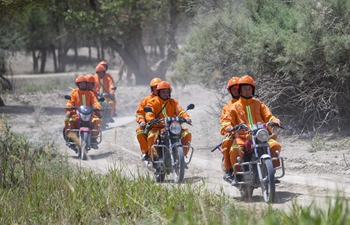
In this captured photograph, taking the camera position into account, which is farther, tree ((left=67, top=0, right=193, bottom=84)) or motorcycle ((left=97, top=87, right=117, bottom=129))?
tree ((left=67, top=0, right=193, bottom=84))

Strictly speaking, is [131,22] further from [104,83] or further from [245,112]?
[245,112]

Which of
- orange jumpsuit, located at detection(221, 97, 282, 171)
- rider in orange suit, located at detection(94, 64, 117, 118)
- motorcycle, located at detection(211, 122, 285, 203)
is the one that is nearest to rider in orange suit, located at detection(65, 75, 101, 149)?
rider in orange suit, located at detection(94, 64, 117, 118)

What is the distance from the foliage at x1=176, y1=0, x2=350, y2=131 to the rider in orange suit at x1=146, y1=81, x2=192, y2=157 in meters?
2.24

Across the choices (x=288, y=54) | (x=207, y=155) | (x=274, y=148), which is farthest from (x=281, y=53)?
(x=274, y=148)

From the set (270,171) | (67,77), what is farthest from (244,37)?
(67,77)

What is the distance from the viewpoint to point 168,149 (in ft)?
39.0

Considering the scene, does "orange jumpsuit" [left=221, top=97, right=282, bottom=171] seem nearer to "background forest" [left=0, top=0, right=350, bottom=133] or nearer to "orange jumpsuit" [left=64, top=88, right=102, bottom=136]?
"background forest" [left=0, top=0, right=350, bottom=133]

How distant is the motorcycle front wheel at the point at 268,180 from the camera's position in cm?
894

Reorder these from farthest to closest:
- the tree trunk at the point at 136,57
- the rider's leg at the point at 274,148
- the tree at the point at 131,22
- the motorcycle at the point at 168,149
Answer: the tree trunk at the point at 136,57
the tree at the point at 131,22
the motorcycle at the point at 168,149
the rider's leg at the point at 274,148

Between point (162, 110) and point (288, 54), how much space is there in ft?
10.5

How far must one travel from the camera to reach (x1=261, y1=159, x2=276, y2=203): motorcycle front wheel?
8935 millimetres

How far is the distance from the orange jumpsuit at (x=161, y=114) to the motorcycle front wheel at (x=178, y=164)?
38 cm

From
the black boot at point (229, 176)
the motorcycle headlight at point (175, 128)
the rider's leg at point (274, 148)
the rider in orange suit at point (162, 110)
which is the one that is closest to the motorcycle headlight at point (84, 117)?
the rider in orange suit at point (162, 110)

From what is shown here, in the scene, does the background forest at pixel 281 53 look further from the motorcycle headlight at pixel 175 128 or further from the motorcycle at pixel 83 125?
the motorcycle headlight at pixel 175 128
